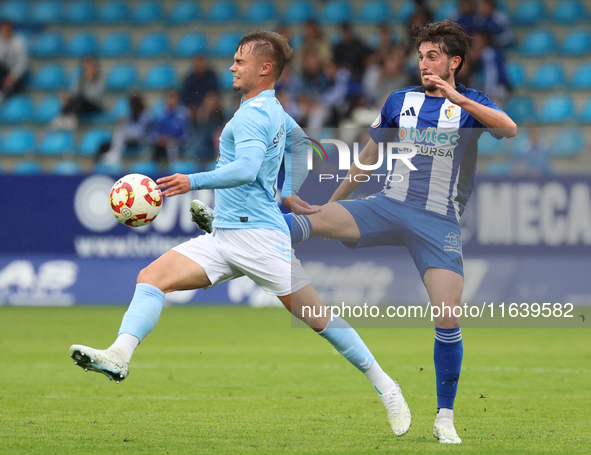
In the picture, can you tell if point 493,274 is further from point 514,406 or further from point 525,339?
point 514,406

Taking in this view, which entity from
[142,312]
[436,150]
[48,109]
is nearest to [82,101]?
[48,109]

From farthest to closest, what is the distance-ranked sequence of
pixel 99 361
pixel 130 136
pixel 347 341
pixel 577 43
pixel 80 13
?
pixel 80 13, pixel 577 43, pixel 130 136, pixel 347 341, pixel 99 361

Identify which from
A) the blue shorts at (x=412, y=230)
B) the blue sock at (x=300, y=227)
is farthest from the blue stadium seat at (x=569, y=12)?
the blue sock at (x=300, y=227)

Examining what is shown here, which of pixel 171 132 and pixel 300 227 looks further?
pixel 171 132

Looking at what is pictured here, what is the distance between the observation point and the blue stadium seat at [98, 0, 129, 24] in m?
17.2

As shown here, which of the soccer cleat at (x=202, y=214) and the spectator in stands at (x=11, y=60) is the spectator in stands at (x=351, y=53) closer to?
the spectator in stands at (x=11, y=60)

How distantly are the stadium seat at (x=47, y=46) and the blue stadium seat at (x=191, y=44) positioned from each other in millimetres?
2394

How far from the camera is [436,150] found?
5.23m

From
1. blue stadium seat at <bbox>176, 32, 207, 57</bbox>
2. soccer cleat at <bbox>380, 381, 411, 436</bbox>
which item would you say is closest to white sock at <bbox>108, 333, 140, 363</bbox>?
soccer cleat at <bbox>380, 381, 411, 436</bbox>

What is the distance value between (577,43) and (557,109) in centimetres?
195

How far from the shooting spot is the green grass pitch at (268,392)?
4.97 meters

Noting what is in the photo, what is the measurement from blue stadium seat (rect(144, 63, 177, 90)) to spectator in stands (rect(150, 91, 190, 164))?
2290 mm

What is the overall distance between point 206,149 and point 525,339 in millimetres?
5868

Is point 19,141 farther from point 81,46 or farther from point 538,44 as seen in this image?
point 538,44
